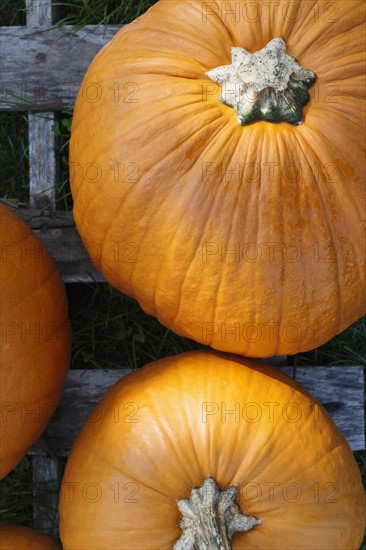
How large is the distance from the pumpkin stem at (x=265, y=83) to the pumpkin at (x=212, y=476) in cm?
65

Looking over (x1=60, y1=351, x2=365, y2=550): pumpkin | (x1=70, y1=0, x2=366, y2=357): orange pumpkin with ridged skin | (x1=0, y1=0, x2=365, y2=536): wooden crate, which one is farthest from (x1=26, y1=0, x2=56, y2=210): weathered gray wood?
(x1=60, y1=351, x2=365, y2=550): pumpkin

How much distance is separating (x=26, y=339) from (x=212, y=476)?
0.55 metres

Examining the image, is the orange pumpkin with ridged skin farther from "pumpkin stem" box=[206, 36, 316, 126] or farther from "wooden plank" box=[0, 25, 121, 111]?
"wooden plank" box=[0, 25, 121, 111]

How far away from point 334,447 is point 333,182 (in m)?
0.64

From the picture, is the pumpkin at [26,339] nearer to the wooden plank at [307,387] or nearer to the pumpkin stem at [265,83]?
the wooden plank at [307,387]

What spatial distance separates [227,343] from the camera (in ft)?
5.45

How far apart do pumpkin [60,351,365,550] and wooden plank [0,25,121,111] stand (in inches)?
39.9

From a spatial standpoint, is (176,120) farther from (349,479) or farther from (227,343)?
(349,479)

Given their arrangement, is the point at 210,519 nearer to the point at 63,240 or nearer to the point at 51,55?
the point at 63,240

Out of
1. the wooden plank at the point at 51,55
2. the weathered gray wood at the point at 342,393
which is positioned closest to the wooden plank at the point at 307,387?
the weathered gray wood at the point at 342,393

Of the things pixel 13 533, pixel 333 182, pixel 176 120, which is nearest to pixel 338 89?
pixel 333 182

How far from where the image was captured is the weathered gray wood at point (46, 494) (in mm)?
2145

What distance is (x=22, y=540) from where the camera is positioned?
1.84 meters

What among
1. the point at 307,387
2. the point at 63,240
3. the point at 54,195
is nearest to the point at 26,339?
the point at 63,240
